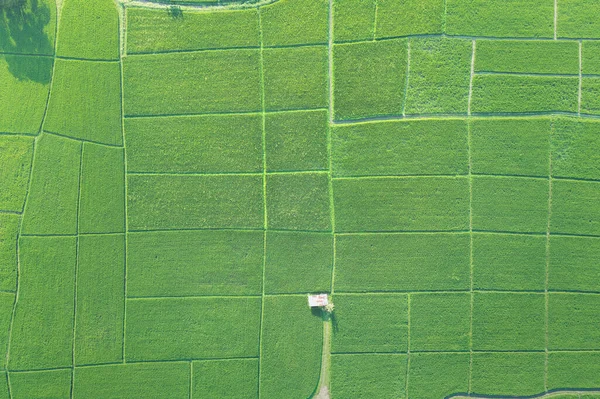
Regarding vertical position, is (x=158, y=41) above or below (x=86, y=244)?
above

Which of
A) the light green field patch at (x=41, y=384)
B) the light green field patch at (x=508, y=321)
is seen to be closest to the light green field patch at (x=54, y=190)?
the light green field patch at (x=41, y=384)

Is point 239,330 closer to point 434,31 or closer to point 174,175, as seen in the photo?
point 174,175

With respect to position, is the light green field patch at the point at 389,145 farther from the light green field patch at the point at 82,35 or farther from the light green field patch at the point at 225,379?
the light green field patch at the point at 82,35

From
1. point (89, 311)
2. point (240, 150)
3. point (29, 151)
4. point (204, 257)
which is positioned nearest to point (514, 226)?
point (240, 150)

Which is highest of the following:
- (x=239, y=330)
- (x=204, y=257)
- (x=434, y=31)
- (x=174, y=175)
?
(x=434, y=31)

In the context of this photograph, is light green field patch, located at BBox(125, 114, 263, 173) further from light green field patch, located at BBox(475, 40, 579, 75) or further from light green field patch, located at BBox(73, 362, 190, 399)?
light green field patch, located at BBox(475, 40, 579, 75)

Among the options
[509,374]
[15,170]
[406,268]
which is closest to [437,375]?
[509,374]
